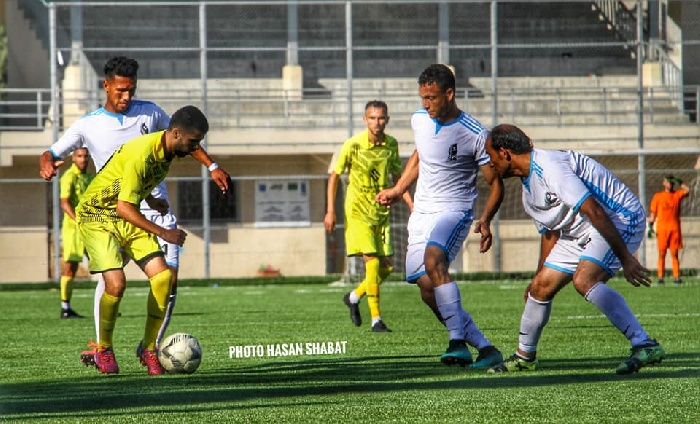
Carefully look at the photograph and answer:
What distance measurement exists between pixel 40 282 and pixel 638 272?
18672 mm

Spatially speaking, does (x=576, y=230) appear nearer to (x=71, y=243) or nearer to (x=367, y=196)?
(x=367, y=196)

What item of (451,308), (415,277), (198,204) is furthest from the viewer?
(198,204)

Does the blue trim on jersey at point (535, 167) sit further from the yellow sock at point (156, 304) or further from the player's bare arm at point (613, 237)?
the yellow sock at point (156, 304)

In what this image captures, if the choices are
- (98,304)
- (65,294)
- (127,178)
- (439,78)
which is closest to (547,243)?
(439,78)

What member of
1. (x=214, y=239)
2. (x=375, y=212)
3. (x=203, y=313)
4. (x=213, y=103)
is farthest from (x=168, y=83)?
(x=375, y=212)

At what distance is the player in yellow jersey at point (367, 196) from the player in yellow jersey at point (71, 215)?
3365mm

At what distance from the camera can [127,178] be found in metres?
7.52

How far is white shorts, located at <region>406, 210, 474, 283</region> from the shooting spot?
8273mm

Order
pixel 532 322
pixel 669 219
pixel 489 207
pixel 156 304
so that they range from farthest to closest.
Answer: pixel 669 219
pixel 489 207
pixel 156 304
pixel 532 322

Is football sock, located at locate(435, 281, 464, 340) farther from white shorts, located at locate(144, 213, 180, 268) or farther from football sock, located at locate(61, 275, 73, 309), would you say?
football sock, located at locate(61, 275, 73, 309)

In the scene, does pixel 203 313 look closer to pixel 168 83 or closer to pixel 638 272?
pixel 638 272

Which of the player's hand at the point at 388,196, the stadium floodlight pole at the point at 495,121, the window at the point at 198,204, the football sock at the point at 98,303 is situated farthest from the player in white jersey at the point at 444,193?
the window at the point at 198,204

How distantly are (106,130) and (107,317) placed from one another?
1.47 metres

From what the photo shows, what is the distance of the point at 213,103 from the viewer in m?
28.0
